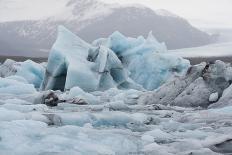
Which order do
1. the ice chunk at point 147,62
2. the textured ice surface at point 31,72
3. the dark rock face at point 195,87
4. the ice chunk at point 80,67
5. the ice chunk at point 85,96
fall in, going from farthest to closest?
the textured ice surface at point 31,72 → the ice chunk at point 147,62 → the ice chunk at point 80,67 → the ice chunk at point 85,96 → the dark rock face at point 195,87

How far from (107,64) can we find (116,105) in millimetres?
6895

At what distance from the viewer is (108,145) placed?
7.49 metres

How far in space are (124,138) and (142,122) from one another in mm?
2233

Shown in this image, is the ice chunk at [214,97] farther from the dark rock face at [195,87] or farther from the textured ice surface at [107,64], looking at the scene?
the textured ice surface at [107,64]

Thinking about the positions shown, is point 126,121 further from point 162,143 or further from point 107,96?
point 107,96

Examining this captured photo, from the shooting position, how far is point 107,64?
65.5 ft

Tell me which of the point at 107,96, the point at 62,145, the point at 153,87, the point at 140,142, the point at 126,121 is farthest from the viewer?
the point at 153,87

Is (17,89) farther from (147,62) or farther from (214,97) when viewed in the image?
(147,62)

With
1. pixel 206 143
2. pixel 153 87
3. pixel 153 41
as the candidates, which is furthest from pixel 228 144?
pixel 153 41

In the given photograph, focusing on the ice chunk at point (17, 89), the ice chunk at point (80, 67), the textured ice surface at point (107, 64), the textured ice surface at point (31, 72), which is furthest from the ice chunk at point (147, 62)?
the ice chunk at point (17, 89)

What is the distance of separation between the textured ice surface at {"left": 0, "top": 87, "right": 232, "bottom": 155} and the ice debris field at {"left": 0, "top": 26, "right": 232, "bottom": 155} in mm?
14

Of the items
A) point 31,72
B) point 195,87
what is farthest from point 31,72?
point 195,87

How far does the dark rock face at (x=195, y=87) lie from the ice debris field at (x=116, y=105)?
28 millimetres

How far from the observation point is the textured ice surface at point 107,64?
1944 centimetres
